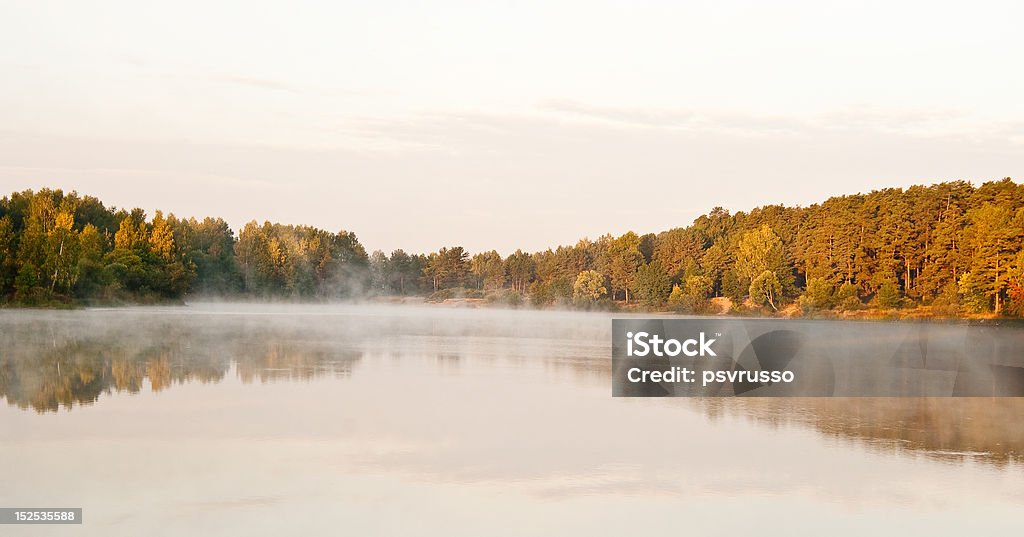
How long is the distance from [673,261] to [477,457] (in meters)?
103

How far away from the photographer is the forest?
76.5 m

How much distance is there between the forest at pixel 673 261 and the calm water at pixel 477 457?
57207 millimetres

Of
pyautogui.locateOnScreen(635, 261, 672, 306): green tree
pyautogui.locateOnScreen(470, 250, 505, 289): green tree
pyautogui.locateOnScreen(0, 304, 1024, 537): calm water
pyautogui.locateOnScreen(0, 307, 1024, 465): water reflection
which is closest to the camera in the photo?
pyautogui.locateOnScreen(0, 304, 1024, 537): calm water

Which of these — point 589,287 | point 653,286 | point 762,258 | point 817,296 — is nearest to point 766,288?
point 762,258

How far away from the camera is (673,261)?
114 metres

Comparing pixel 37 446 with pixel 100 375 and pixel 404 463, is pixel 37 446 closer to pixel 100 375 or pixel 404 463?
pixel 404 463

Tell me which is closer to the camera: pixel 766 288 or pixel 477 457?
pixel 477 457

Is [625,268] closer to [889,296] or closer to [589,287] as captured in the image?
[589,287]

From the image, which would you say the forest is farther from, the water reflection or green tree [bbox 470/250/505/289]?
the water reflection

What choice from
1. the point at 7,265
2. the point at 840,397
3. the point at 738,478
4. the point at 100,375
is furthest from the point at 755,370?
the point at 7,265

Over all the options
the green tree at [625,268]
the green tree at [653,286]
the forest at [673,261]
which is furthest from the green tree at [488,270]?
the green tree at [653,286]

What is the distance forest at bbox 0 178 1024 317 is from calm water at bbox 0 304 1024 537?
57.2m

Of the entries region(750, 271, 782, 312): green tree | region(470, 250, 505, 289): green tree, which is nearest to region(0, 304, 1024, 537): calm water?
region(750, 271, 782, 312): green tree

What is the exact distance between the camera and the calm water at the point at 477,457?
1041cm
